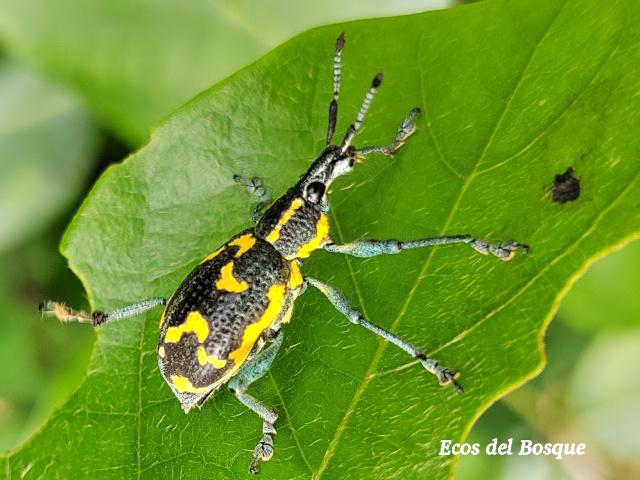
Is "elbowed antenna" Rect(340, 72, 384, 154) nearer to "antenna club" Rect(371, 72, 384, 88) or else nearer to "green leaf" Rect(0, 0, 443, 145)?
"antenna club" Rect(371, 72, 384, 88)

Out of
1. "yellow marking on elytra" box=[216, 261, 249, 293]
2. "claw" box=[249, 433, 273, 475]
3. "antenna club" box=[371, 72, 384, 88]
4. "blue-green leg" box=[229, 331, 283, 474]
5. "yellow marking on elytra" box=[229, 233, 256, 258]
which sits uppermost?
"antenna club" box=[371, 72, 384, 88]

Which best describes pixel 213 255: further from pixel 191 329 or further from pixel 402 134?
pixel 402 134

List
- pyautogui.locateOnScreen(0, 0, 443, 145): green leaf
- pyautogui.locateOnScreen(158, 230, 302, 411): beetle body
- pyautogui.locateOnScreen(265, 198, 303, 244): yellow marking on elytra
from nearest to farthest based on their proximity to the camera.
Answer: pyautogui.locateOnScreen(158, 230, 302, 411): beetle body < pyautogui.locateOnScreen(265, 198, 303, 244): yellow marking on elytra < pyautogui.locateOnScreen(0, 0, 443, 145): green leaf

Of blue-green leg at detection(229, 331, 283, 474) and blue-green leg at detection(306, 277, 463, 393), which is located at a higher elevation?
blue-green leg at detection(306, 277, 463, 393)

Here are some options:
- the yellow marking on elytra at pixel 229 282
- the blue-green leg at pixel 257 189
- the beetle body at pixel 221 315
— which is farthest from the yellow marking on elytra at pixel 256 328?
the blue-green leg at pixel 257 189

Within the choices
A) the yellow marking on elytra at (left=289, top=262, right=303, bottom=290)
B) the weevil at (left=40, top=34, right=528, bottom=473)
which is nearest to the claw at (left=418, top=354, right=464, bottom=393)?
the weevil at (left=40, top=34, right=528, bottom=473)

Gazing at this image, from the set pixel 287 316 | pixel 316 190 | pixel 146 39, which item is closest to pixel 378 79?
pixel 316 190

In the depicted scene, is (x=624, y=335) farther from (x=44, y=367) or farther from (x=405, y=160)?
(x=44, y=367)

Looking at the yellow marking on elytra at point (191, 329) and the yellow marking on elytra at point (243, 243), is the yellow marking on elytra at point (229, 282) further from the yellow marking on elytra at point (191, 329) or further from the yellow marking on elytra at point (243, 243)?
the yellow marking on elytra at point (191, 329)

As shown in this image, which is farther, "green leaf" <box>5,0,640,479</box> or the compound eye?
the compound eye
